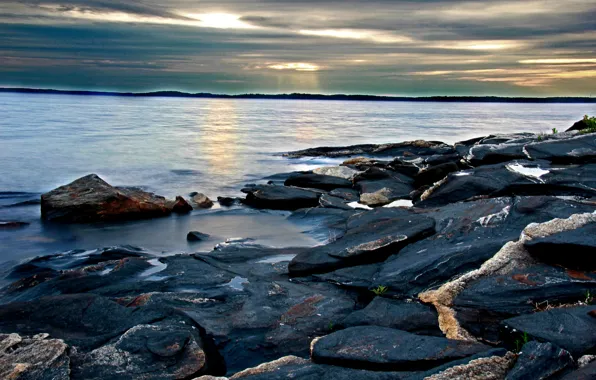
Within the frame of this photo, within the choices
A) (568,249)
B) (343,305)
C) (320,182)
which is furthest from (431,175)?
(343,305)

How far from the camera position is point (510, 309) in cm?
694

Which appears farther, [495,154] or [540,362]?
[495,154]

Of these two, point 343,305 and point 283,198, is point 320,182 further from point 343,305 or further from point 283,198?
point 343,305

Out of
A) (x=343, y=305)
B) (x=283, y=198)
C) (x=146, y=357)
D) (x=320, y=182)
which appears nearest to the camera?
(x=146, y=357)

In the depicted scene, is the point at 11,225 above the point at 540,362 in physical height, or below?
below

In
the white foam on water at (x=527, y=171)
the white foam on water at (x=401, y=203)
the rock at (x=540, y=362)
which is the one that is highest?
the white foam on water at (x=527, y=171)

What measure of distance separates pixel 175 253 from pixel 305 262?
379 cm

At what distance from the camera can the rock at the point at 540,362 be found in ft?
16.6

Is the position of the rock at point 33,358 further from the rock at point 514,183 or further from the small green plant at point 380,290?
the rock at point 514,183

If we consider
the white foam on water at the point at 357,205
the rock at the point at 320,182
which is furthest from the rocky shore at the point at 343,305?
the rock at the point at 320,182

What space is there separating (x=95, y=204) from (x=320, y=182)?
7.59 metres

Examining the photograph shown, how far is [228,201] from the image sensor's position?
1791 centimetres

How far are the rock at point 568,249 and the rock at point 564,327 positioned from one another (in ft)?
4.18

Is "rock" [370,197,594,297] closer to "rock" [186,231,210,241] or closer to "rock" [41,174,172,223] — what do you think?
"rock" [186,231,210,241]
